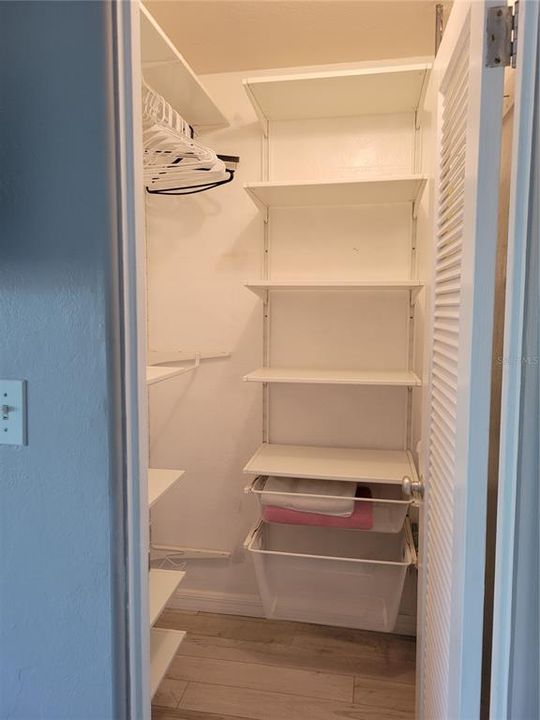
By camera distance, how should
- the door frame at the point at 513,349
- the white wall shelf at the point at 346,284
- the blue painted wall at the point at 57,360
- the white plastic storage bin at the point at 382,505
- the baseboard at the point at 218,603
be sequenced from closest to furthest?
the door frame at the point at 513,349 < the blue painted wall at the point at 57,360 < the white wall shelf at the point at 346,284 < the white plastic storage bin at the point at 382,505 < the baseboard at the point at 218,603

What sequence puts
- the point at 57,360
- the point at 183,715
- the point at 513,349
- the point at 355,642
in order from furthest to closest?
1. the point at 355,642
2. the point at 183,715
3. the point at 57,360
4. the point at 513,349

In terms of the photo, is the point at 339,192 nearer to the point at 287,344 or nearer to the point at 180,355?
the point at 287,344

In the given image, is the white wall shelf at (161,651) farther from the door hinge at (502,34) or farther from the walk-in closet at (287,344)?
the door hinge at (502,34)

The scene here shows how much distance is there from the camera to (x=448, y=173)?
114cm

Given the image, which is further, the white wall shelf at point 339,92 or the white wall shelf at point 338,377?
the white wall shelf at point 338,377

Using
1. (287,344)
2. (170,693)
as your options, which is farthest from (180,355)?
(170,693)

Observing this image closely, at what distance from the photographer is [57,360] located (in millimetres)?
917

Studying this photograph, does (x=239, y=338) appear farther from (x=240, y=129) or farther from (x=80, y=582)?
(x=80, y=582)

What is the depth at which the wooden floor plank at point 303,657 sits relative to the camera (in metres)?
1.92

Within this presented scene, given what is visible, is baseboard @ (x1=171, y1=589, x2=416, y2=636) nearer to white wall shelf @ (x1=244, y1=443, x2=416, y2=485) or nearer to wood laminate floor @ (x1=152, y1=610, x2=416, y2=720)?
wood laminate floor @ (x1=152, y1=610, x2=416, y2=720)

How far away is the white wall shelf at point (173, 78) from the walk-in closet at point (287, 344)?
1 centimetres

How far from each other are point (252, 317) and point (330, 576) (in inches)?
49.1

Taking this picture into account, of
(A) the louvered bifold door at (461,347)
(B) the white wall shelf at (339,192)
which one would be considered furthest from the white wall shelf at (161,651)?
(B) the white wall shelf at (339,192)

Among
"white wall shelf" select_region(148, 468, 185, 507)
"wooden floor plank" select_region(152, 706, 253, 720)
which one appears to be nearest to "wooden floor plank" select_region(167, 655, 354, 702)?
"wooden floor plank" select_region(152, 706, 253, 720)
